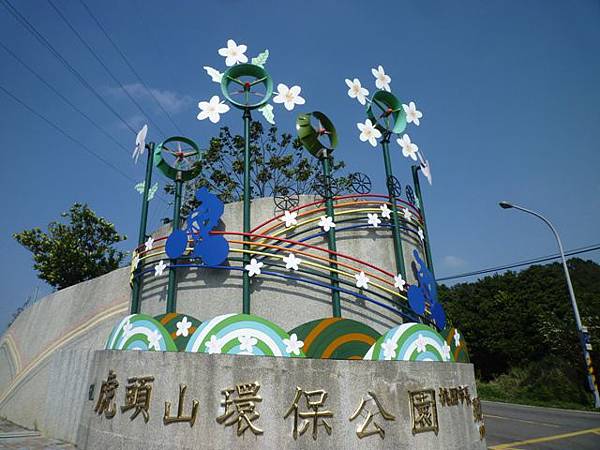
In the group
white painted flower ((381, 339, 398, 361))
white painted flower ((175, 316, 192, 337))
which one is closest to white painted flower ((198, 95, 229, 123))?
white painted flower ((175, 316, 192, 337))

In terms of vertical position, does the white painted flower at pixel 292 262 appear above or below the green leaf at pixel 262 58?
below

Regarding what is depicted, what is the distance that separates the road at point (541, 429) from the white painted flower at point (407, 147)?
741cm

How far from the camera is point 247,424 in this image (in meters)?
5.10

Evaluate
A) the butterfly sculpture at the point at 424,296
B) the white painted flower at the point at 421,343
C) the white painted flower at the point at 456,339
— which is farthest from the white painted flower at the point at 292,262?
the white painted flower at the point at 456,339

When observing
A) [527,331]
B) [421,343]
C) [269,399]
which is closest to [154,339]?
[269,399]

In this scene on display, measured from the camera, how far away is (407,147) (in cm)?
1005

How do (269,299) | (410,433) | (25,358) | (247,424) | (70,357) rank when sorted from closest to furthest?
(247,424)
(410,433)
(269,299)
(70,357)
(25,358)

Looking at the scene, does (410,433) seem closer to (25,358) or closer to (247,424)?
(247,424)

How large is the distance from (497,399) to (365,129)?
20.4 meters

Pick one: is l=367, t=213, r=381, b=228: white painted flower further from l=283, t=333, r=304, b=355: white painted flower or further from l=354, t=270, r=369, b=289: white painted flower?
l=283, t=333, r=304, b=355: white painted flower

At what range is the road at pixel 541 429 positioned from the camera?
1023cm

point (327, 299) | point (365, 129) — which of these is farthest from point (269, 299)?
point (365, 129)

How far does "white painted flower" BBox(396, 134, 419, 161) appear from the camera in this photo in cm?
992

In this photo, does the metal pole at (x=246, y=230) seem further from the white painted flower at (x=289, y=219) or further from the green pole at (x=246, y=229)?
the white painted flower at (x=289, y=219)
